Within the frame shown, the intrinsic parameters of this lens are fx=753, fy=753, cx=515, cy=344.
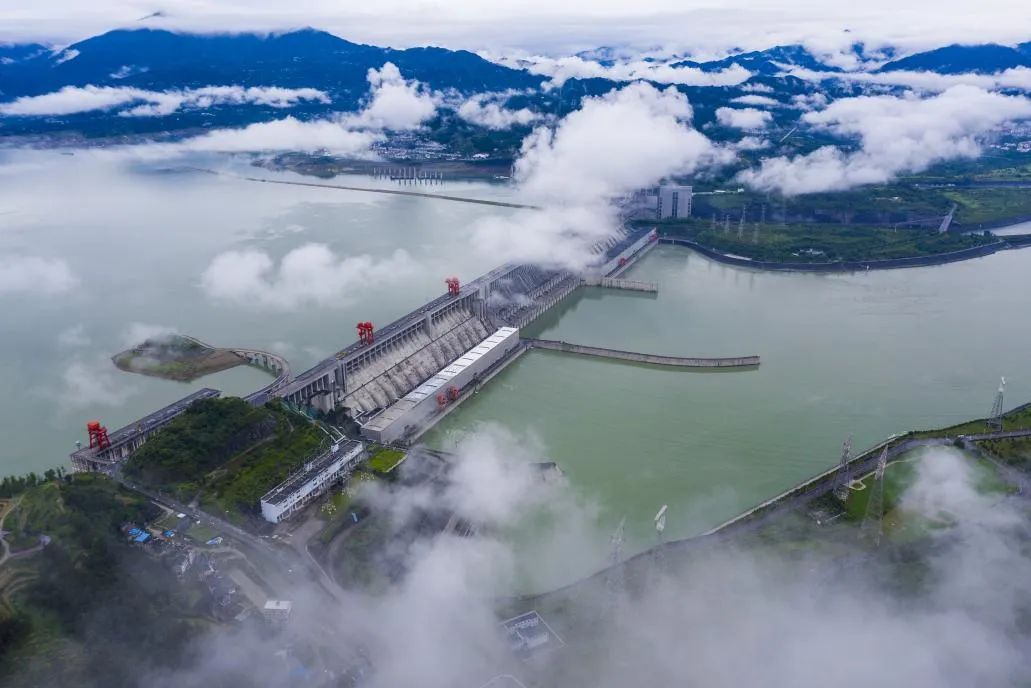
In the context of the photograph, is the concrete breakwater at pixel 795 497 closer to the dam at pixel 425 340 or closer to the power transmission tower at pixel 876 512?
the power transmission tower at pixel 876 512

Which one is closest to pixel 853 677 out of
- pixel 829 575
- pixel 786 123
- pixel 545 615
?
pixel 829 575

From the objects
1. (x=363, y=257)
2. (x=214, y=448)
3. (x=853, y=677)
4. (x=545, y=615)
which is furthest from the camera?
(x=363, y=257)

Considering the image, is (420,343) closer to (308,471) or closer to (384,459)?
(384,459)

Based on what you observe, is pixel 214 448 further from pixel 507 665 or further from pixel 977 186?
pixel 977 186

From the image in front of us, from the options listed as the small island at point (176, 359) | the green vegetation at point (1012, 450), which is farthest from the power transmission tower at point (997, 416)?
the small island at point (176, 359)

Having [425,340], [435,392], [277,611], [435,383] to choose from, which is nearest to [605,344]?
[425,340]

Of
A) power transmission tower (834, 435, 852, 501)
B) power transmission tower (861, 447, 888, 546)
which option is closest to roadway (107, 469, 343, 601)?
power transmission tower (861, 447, 888, 546)
